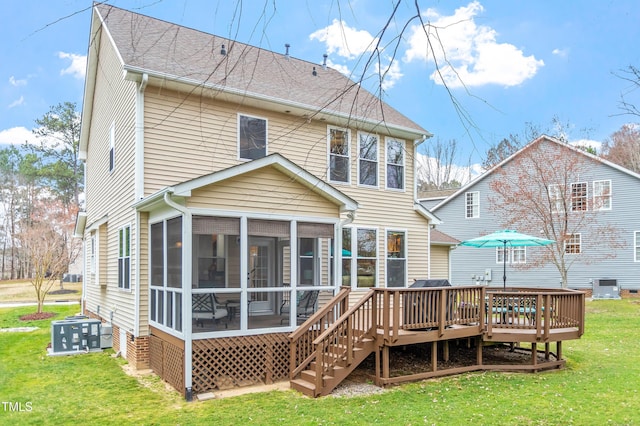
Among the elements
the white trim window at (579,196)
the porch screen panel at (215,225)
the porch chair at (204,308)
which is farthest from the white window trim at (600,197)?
the porch chair at (204,308)

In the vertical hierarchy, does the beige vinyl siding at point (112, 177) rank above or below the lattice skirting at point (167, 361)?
above

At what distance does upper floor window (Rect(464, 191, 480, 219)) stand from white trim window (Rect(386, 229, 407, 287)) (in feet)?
47.0

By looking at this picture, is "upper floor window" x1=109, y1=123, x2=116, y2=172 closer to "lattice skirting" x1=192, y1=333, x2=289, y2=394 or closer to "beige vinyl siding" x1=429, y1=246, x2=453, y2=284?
"lattice skirting" x1=192, y1=333, x2=289, y2=394

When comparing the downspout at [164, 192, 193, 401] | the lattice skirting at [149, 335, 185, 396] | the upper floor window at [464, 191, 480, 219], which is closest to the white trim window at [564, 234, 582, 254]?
the upper floor window at [464, 191, 480, 219]

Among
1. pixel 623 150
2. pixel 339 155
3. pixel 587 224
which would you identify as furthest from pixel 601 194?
pixel 339 155

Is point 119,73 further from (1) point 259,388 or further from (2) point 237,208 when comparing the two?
(1) point 259,388

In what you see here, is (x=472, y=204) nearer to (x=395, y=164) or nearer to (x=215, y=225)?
(x=395, y=164)

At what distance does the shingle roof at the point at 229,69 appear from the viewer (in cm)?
949

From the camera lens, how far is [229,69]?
1125cm

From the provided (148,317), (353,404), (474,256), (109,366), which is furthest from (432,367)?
(474,256)

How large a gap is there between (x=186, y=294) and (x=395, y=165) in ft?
24.8

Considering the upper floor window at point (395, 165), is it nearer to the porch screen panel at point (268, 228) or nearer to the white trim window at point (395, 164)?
the white trim window at point (395, 164)

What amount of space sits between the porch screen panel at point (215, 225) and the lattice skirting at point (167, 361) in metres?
1.91

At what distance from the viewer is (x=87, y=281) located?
15.5m
